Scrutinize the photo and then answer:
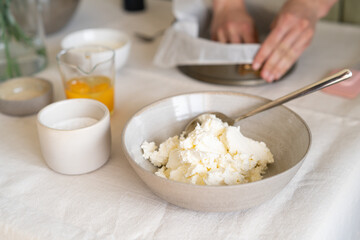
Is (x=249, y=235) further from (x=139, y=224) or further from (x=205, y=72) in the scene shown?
(x=205, y=72)

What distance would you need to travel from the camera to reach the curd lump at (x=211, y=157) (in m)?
0.51

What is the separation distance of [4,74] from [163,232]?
0.59m

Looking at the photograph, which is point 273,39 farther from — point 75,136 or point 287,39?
point 75,136

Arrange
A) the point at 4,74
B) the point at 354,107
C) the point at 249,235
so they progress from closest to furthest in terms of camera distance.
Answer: the point at 249,235, the point at 354,107, the point at 4,74

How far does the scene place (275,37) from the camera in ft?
2.79

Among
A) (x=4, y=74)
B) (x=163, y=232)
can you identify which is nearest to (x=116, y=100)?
(x=4, y=74)

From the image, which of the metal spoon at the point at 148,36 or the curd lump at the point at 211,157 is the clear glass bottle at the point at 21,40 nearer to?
the metal spoon at the point at 148,36

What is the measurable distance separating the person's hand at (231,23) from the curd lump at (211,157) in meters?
0.41

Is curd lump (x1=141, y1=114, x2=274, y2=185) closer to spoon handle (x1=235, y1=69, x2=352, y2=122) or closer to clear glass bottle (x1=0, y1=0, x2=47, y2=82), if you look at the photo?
spoon handle (x1=235, y1=69, x2=352, y2=122)

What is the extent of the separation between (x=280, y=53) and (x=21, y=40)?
59cm

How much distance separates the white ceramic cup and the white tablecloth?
20 millimetres

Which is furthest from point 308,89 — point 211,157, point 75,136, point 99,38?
point 99,38

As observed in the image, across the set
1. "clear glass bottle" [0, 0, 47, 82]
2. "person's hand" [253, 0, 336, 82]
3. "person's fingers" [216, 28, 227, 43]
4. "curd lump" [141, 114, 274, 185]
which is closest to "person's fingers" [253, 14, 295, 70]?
"person's hand" [253, 0, 336, 82]

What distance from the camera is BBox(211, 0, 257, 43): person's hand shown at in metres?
0.94
